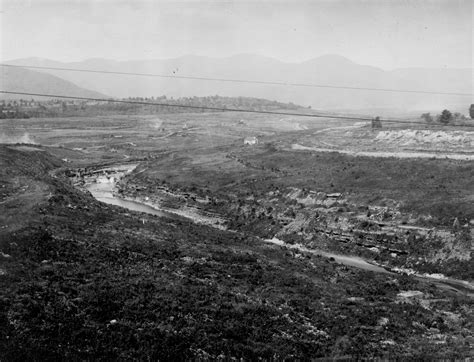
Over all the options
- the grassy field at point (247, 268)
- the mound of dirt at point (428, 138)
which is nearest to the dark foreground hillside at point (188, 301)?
the grassy field at point (247, 268)

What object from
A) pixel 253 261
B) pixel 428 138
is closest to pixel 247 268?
pixel 253 261

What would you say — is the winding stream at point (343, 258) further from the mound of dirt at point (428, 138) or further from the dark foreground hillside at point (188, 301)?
the mound of dirt at point (428, 138)

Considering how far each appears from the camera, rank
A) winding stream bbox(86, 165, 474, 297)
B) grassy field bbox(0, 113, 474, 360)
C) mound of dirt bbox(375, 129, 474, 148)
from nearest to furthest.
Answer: grassy field bbox(0, 113, 474, 360), winding stream bbox(86, 165, 474, 297), mound of dirt bbox(375, 129, 474, 148)

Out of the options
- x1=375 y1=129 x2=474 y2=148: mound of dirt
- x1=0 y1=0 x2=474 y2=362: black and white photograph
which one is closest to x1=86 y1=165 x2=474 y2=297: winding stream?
x1=0 y1=0 x2=474 y2=362: black and white photograph

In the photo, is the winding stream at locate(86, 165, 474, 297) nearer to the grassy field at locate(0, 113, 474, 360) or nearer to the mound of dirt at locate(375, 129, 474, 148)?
the grassy field at locate(0, 113, 474, 360)

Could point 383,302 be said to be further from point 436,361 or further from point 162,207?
point 162,207

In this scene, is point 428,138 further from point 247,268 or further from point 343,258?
point 247,268

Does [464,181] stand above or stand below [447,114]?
below

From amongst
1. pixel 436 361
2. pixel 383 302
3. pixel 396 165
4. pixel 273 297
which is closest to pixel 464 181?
pixel 396 165
